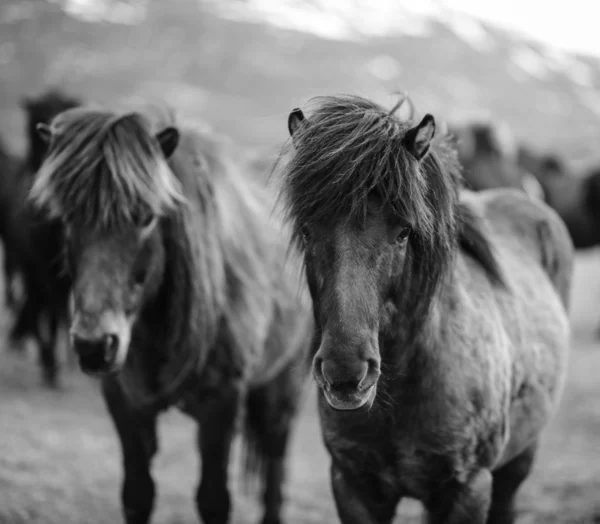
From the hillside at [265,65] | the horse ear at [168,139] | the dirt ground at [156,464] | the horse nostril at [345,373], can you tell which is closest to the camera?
the horse nostril at [345,373]

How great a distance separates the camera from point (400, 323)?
96.3 inches

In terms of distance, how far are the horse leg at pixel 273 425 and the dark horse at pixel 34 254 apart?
2.67 metres

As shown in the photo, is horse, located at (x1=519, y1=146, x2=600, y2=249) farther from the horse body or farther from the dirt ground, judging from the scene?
the horse body

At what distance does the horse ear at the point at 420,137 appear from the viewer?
7.59 feet

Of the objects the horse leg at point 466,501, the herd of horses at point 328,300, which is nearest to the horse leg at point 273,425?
the herd of horses at point 328,300

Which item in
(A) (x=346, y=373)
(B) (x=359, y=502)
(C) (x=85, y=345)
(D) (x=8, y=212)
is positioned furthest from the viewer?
(D) (x=8, y=212)

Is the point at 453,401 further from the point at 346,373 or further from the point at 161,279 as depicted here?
the point at 161,279

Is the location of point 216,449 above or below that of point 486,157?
below

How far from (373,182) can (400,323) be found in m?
0.54

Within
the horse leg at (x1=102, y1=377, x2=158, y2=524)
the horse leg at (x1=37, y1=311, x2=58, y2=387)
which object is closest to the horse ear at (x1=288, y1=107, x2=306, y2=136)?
the horse leg at (x1=102, y1=377, x2=158, y2=524)

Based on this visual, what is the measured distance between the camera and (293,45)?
14225 cm

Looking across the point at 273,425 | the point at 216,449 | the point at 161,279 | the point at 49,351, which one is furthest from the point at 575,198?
the point at 161,279

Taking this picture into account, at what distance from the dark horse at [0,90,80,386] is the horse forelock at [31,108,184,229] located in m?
3.39

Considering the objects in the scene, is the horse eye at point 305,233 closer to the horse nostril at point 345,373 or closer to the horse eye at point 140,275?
the horse nostril at point 345,373
